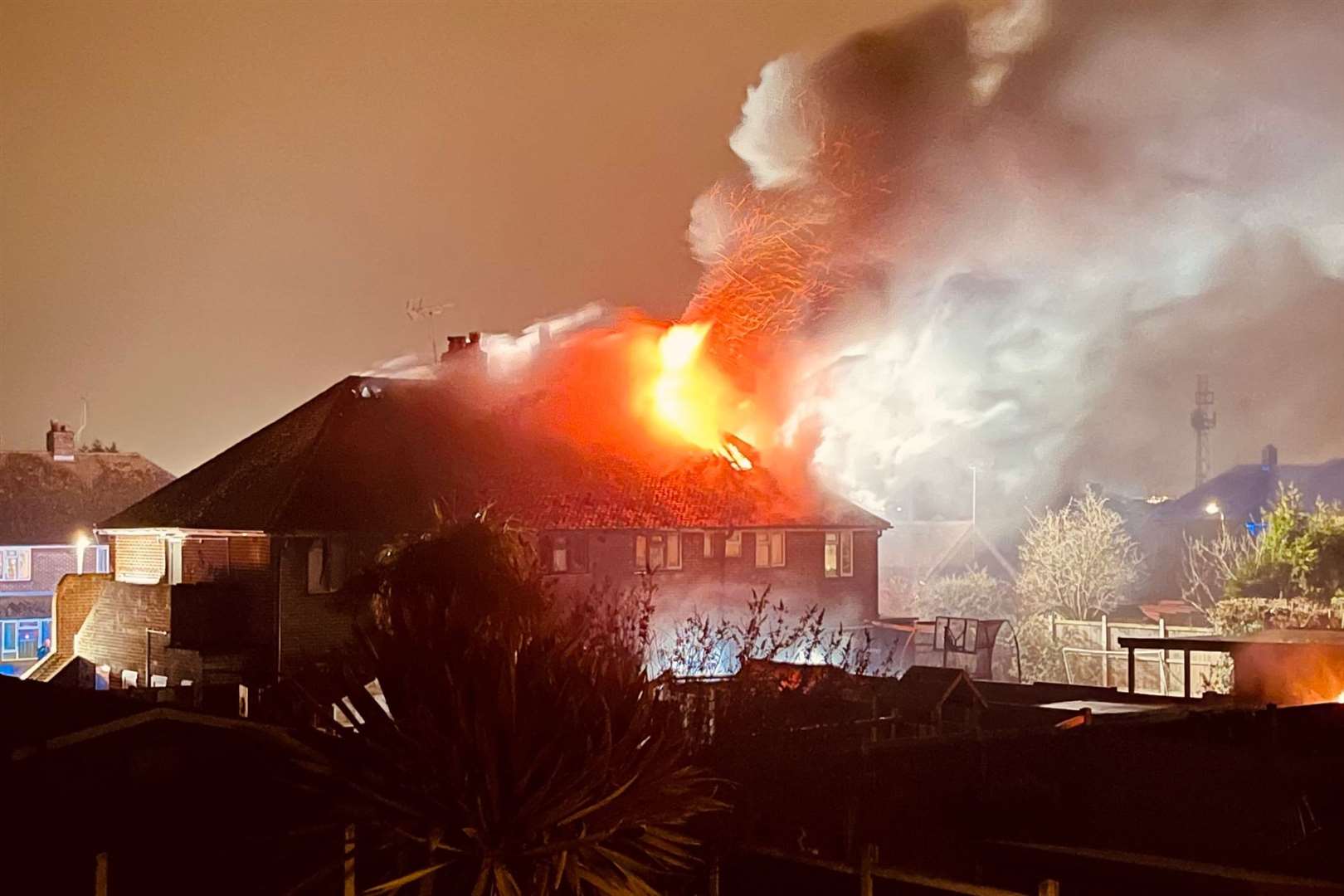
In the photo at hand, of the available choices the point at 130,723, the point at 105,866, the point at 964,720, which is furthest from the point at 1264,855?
the point at 130,723

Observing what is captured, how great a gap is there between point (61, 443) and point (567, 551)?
30.6 meters

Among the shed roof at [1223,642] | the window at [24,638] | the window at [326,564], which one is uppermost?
the window at [326,564]

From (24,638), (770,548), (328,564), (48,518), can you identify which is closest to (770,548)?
(770,548)

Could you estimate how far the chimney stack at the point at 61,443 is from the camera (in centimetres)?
5153

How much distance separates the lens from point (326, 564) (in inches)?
1112

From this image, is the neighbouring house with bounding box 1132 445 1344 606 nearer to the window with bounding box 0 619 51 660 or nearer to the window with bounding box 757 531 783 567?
the window with bounding box 757 531 783 567

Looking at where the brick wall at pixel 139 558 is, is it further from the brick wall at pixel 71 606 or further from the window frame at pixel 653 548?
the window frame at pixel 653 548

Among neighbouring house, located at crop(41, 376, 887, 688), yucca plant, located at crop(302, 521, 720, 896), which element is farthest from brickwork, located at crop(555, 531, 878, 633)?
yucca plant, located at crop(302, 521, 720, 896)

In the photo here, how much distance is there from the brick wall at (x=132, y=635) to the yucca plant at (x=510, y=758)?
20664mm

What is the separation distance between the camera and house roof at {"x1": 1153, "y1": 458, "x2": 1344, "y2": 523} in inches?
2430

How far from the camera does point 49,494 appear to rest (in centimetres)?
4978

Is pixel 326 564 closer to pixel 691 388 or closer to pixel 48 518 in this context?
pixel 691 388

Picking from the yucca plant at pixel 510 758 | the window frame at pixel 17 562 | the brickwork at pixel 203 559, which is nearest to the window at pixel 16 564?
the window frame at pixel 17 562

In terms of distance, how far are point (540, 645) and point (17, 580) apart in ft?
148
